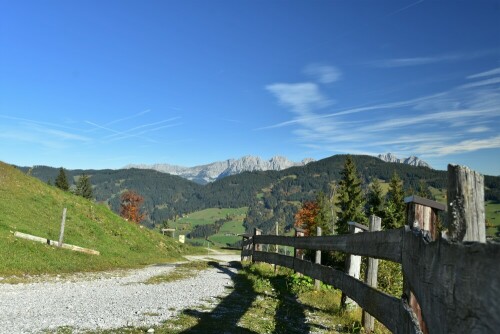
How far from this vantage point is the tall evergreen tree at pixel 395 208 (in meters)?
60.9

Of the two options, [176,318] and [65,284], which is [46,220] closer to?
[65,284]

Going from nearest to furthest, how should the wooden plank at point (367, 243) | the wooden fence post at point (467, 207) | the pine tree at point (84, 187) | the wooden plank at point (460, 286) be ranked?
the wooden plank at point (460, 286) → the wooden fence post at point (467, 207) → the wooden plank at point (367, 243) → the pine tree at point (84, 187)

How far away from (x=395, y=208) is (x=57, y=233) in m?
52.8

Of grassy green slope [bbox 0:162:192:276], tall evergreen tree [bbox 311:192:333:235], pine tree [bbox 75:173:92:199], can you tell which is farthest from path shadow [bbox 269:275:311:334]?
pine tree [bbox 75:173:92:199]

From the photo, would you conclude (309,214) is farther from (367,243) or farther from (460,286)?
(460,286)

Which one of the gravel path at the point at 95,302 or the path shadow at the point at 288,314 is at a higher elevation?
the path shadow at the point at 288,314

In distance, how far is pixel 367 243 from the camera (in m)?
6.04

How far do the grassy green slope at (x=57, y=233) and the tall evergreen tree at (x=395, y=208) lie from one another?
3605 centimetres

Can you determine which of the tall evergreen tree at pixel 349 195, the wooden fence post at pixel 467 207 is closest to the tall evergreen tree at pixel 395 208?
the tall evergreen tree at pixel 349 195

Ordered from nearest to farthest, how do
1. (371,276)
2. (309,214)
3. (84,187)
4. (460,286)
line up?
(460,286), (371,276), (309,214), (84,187)

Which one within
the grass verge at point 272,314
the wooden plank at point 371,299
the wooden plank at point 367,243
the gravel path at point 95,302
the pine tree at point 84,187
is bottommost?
the gravel path at point 95,302

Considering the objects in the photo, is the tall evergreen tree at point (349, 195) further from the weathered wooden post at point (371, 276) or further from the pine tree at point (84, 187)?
the pine tree at point (84, 187)

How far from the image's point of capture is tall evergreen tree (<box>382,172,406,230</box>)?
200 ft

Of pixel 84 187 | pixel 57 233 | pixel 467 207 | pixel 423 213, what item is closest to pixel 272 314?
pixel 423 213
